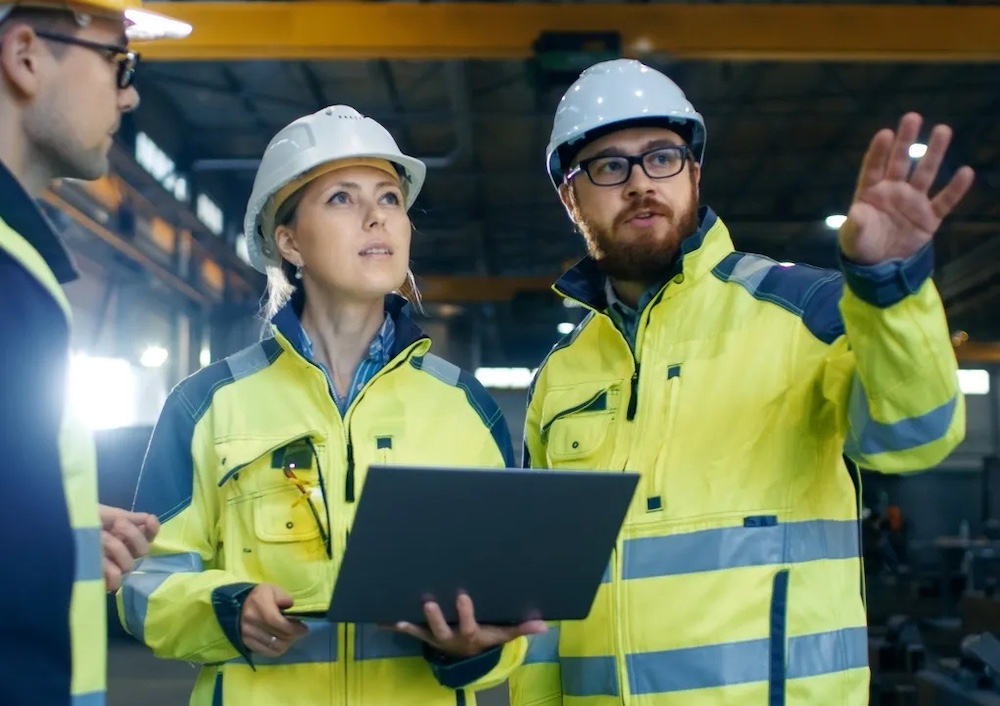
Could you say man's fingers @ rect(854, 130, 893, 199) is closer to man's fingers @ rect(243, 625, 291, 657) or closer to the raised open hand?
the raised open hand

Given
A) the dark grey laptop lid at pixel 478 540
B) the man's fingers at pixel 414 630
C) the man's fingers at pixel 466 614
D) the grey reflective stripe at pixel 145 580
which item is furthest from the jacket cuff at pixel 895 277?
the grey reflective stripe at pixel 145 580

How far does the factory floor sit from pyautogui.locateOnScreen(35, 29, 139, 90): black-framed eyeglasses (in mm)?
5822

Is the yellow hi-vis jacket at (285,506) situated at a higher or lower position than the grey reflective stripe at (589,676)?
higher

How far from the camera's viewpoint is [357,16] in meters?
7.52

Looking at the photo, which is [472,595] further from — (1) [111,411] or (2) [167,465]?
(1) [111,411]

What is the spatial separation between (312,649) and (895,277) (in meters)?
1.17

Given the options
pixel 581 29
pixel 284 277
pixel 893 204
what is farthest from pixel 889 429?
pixel 581 29

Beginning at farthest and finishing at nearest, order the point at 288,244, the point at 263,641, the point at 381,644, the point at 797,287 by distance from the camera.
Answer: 1. the point at 288,244
2. the point at 797,287
3. the point at 381,644
4. the point at 263,641

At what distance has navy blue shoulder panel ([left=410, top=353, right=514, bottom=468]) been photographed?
6.96 feet

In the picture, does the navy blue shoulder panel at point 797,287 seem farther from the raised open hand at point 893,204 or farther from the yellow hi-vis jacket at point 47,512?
the yellow hi-vis jacket at point 47,512

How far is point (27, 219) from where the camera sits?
1219 mm

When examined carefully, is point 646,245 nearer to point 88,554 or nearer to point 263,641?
point 263,641

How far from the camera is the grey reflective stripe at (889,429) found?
1622mm

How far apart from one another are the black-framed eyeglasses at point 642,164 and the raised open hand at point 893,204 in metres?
0.73
